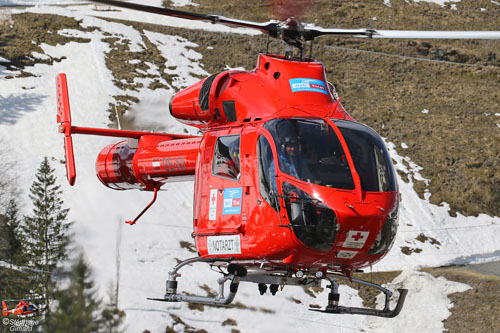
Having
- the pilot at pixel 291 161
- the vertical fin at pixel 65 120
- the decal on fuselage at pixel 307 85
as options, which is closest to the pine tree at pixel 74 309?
the vertical fin at pixel 65 120

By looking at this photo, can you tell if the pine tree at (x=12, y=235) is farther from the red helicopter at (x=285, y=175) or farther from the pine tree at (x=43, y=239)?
the red helicopter at (x=285, y=175)

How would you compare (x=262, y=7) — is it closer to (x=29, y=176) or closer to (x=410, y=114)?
(x=410, y=114)

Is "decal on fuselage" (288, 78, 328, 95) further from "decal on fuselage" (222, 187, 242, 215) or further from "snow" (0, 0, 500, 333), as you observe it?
"snow" (0, 0, 500, 333)

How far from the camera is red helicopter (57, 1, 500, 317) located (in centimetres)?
1069

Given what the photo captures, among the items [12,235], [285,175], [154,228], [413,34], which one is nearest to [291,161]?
[285,175]

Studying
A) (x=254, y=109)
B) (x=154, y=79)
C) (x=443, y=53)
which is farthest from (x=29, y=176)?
(x=443, y=53)

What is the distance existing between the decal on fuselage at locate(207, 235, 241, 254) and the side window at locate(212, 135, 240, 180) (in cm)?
111

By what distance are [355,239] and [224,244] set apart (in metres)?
2.54

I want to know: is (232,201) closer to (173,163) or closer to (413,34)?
(173,163)

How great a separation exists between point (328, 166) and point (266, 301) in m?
13.3

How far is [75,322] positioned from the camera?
10992mm

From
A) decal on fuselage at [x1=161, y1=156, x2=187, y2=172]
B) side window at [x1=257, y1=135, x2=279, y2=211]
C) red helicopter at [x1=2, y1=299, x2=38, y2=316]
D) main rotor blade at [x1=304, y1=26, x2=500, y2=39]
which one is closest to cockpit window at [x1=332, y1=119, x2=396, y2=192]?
side window at [x1=257, y1=135, x2=279, y2=211]

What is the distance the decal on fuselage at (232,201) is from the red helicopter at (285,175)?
18 mm

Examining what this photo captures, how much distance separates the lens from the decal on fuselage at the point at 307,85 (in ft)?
40.6
